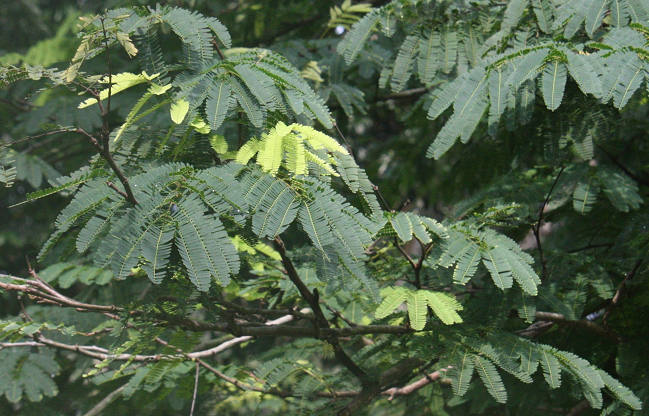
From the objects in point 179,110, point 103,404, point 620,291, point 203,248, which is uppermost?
point 179,110

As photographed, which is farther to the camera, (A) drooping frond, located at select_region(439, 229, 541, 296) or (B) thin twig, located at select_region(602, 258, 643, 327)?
(B) thin twig, located at select_region(602, 258, 643, 327)

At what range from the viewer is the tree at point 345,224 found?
7.48 ft

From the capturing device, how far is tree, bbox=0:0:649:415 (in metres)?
2.28

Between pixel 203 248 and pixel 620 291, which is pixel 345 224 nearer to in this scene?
pixel 203 248

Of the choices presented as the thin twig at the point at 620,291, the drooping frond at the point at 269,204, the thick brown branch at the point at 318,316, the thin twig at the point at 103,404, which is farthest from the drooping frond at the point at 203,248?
the thin twig at the point at 103,404

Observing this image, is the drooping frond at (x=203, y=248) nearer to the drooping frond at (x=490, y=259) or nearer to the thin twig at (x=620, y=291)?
the drooping frond at (x=490, y=259)

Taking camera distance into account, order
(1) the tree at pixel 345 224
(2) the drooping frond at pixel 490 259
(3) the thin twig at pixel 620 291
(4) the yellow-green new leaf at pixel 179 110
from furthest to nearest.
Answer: (3) the thin twig at pixel 620 291, (2) the drooping frond at pixel 490 259, (4) the yellow-green new leaf at pixel 179 110, (1) the tree at pixel 345 224

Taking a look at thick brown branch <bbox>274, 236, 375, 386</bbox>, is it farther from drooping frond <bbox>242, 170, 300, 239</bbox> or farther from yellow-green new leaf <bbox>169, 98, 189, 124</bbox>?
yellow-green new leaf <bbox>169, 98, 189, 124</bbox>

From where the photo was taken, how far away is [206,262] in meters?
2.12

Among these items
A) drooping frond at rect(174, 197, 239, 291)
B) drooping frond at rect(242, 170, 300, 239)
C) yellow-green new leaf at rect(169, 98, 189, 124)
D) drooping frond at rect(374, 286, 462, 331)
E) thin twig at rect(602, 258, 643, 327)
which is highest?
yellow-green new leaf at rect(169, 98, 189, 124)

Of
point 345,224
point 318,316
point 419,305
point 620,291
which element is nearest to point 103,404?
point 318,316

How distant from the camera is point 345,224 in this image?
89.1 inches

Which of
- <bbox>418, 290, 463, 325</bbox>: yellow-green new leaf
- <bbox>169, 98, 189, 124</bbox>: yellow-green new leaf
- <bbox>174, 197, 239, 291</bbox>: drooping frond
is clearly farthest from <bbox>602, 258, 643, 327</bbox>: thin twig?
<bbox>169, 98, 189, 124</bbox>: yellow-green new leaf

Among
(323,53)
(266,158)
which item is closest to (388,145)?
(323,53)
